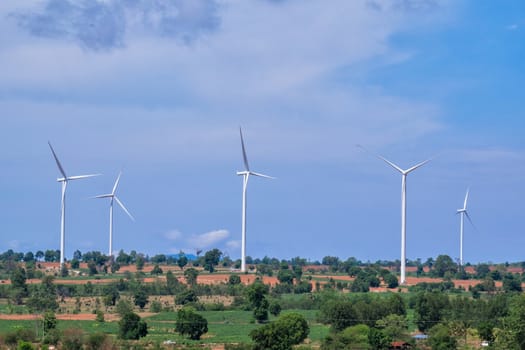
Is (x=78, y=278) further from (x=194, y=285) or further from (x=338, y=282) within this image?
(x=338, y=282)

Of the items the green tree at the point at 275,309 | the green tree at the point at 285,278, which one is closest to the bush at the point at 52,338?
the green tree at the point at 275,309

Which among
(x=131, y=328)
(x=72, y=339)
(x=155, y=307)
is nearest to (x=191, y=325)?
(x=131, y=328)

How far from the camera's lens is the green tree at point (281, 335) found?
95.8 meters

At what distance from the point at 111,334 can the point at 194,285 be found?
61370 millimetres

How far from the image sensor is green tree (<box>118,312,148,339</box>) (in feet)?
349

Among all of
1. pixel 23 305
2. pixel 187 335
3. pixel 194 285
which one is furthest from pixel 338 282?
pixel 187 335

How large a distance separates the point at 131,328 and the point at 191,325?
7.11m

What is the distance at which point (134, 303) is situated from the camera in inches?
5837

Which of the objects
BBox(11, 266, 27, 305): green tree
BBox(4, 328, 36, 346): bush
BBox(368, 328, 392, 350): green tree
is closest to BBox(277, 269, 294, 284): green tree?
BBox(11, 266, 27, 305): green tree

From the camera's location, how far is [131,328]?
107062 millimetres

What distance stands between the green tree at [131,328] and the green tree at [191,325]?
4.38 m

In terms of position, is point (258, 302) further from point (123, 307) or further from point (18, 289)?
point (18, 289)

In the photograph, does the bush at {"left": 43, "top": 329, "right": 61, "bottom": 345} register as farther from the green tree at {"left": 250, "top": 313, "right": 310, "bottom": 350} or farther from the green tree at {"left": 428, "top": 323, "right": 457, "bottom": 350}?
the green tree at {"left": 428, "top": 323, "right": 457, "bottom": 350}

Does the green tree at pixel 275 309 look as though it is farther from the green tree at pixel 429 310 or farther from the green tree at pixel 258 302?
the green tree at pixel 429 310
